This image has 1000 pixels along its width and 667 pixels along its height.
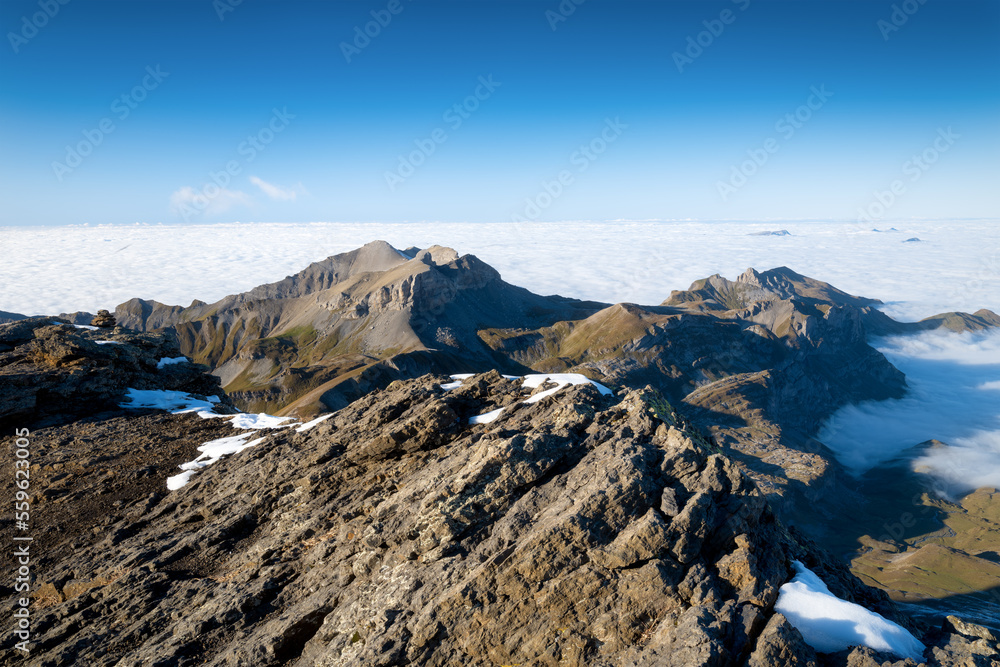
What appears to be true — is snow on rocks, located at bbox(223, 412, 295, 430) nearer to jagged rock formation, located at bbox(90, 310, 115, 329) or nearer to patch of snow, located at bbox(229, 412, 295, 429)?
patch of snow, located at bbox(229, 412, 295, 429)

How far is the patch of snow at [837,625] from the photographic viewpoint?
1455 centimetres

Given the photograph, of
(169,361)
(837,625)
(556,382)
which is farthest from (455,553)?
(169,361)

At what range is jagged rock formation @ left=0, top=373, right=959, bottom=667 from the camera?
15078mm

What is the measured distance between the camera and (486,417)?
83.1 feet

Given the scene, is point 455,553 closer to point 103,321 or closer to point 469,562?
point 469,562

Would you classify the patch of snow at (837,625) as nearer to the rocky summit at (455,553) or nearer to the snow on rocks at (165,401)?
the rocky summit at (455,553)

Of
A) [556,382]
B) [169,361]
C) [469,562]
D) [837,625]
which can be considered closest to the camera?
[837,625]

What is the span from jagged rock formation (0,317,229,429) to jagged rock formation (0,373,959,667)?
24911 mm

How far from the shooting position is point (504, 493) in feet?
61.6

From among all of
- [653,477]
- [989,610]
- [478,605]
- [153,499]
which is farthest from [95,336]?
[989,610]

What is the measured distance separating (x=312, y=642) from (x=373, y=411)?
12.8 meters

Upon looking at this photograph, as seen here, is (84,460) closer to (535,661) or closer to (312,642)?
(312,642)

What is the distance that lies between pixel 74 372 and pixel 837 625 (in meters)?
59.4

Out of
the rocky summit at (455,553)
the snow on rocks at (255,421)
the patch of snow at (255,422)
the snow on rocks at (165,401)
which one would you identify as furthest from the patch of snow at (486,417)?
the snow on rocks at (165,401)
